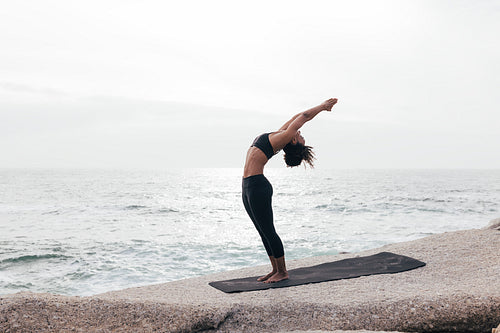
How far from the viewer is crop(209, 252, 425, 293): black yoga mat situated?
5.20 metres

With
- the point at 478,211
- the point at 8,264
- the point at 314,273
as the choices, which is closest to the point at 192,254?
the point at 8,264

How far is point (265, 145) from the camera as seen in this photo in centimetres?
515

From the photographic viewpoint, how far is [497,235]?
7289 millimetres

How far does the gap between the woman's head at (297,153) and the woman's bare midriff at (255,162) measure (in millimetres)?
402

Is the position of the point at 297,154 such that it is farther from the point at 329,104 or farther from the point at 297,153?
the point at 329,104

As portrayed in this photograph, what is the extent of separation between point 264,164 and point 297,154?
521 mm

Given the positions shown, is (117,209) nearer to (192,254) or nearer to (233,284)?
(192,254)

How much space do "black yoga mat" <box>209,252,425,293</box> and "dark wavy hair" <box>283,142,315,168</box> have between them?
1.58 m

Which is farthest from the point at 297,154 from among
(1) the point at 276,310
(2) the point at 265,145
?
(1) the point at 276,310

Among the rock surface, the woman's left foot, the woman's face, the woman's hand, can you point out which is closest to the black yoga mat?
the woman's left foot

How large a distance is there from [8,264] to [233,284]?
943 centimetres

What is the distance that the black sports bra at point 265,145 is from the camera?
5137mm

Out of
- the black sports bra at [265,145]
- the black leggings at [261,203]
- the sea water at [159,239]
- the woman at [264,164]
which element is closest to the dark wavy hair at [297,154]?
the woman at [264,164]

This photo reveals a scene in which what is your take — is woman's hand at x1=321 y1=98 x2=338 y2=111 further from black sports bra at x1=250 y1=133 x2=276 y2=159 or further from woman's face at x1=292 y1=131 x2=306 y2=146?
black sports bra at x1=250 y1=133 x2=276 y2=159
